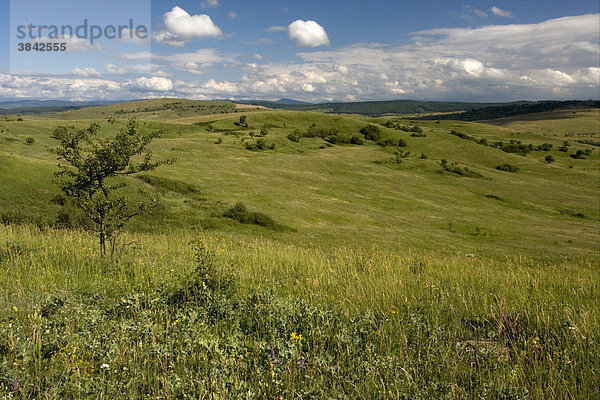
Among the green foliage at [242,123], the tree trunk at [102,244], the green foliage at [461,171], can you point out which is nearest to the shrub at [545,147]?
the green foliage at [461,171]

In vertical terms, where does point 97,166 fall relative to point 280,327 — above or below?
above

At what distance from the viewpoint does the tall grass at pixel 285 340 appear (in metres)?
3.57

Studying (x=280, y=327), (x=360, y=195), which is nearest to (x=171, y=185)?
(x=360, y=195)

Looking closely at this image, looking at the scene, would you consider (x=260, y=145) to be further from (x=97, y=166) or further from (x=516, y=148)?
(x=516, y=148)

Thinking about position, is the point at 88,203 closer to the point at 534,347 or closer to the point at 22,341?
the point at 22,341

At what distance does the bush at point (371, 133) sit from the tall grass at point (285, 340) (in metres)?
93.4

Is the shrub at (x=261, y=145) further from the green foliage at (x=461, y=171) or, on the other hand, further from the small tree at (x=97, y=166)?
the small tree at (x=97, y=166)

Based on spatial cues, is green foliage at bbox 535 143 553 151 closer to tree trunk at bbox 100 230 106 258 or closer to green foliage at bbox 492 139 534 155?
green foliage at bbox 492 139 534 155

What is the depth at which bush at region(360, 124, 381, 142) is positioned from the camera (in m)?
97.8

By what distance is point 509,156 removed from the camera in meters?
86.6

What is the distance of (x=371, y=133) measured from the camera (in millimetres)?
100750

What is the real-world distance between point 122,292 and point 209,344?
9.30 feet

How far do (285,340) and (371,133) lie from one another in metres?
100

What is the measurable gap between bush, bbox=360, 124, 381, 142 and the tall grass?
93408mm
